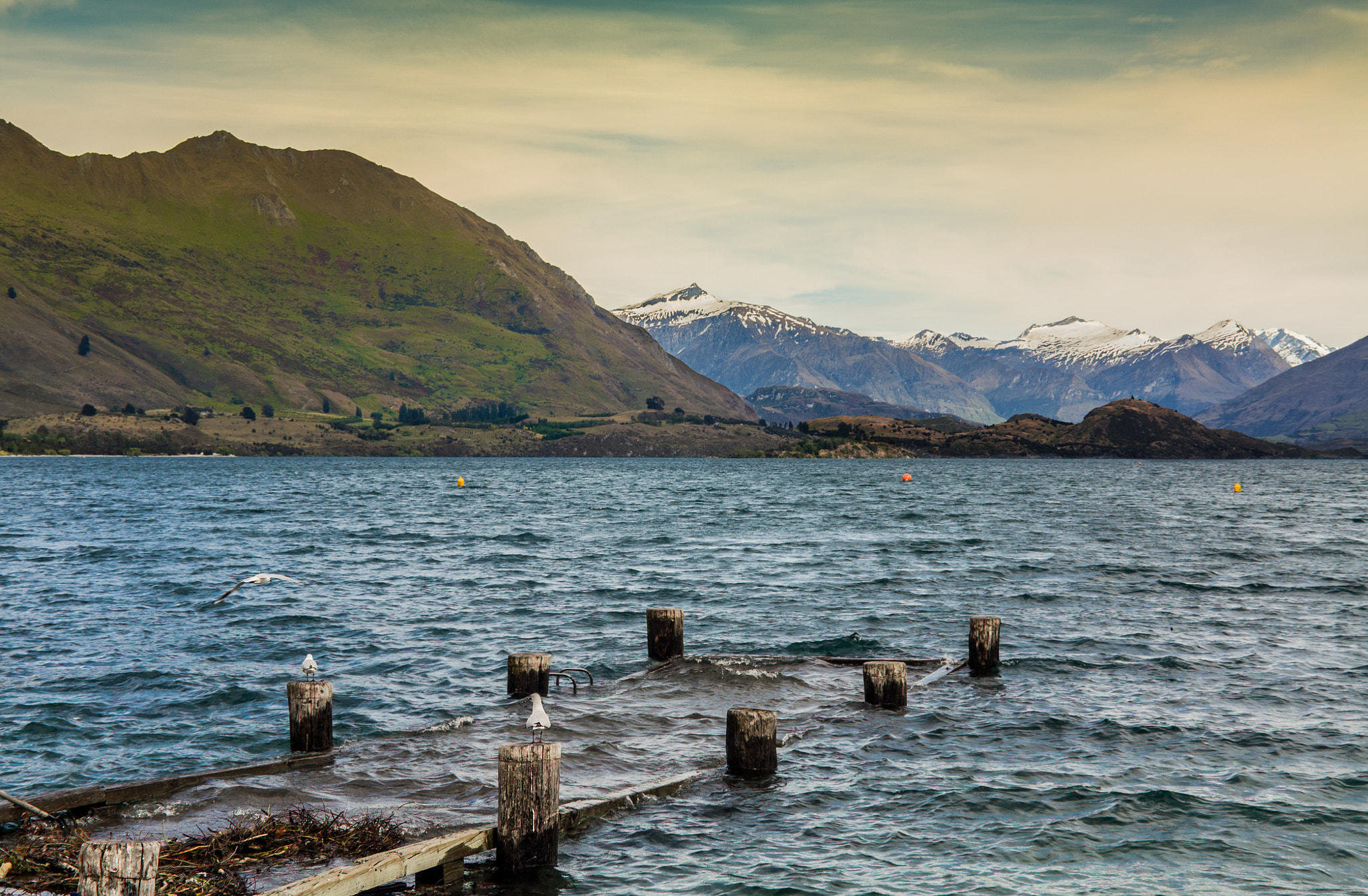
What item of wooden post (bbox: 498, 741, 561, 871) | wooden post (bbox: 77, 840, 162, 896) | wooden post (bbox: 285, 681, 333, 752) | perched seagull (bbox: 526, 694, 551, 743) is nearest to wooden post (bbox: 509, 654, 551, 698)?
wooden post (bbox: 285, 681, 333, 752)

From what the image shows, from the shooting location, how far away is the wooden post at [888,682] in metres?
24.1

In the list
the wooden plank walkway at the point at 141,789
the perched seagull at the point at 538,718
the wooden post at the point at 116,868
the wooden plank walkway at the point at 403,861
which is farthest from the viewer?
the perched seagull at the point at 538,718

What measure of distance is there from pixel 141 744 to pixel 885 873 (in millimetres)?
16781

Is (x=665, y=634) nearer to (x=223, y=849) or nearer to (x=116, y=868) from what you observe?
(x=223, y=849)

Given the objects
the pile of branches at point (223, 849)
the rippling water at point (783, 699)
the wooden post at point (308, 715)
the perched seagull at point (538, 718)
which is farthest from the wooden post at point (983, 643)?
the pile of branches at point (223, 849)

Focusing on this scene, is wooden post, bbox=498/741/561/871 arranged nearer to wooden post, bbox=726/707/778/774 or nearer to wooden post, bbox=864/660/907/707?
wooden post, bbox=726/707/778/774

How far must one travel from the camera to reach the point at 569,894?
13688 mm

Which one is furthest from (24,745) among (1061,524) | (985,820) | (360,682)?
(1061,524)

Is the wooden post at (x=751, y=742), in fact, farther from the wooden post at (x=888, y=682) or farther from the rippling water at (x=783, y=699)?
the wooden post at (x=888, y=682)

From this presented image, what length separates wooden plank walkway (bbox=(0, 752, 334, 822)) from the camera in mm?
14484

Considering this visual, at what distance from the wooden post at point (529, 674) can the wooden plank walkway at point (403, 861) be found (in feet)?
25.9

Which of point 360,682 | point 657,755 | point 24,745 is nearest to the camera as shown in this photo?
point 657,755

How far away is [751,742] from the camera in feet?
61.2

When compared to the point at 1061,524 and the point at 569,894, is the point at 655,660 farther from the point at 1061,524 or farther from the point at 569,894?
the point at 1061,524
